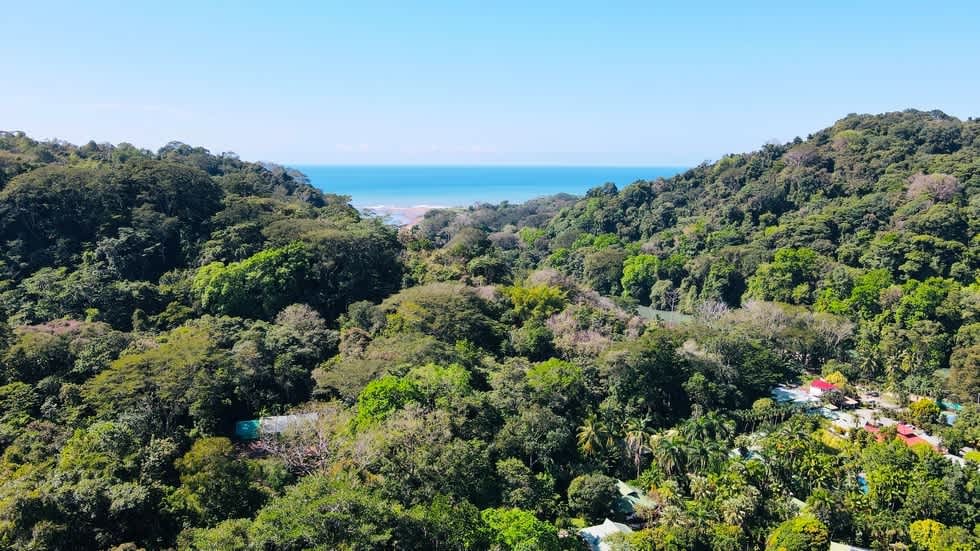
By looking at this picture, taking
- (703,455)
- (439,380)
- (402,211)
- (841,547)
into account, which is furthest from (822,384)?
(402,211)

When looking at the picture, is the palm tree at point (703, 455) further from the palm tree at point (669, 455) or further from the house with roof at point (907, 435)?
the house with roof at point (907, 435)

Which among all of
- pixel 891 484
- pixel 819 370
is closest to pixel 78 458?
pixel 891 484

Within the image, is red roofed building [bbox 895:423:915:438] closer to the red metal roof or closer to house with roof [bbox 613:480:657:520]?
the red metal roof

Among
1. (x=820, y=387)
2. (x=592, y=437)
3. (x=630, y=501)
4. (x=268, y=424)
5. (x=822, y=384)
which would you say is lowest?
(x=630, y=501)

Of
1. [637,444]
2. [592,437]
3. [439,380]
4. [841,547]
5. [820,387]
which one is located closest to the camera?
[841,547]

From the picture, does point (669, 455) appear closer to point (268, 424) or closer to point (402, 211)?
point (268, 424)

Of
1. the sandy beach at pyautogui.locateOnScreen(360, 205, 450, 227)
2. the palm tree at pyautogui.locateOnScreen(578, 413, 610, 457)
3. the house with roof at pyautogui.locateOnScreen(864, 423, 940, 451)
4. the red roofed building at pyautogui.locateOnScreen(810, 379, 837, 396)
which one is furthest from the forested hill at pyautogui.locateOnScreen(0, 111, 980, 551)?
the sandy beach at pyautogui.locateOnScreen(360, 205, 450, 227)

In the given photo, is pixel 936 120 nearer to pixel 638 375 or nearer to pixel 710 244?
pixel 710 244
